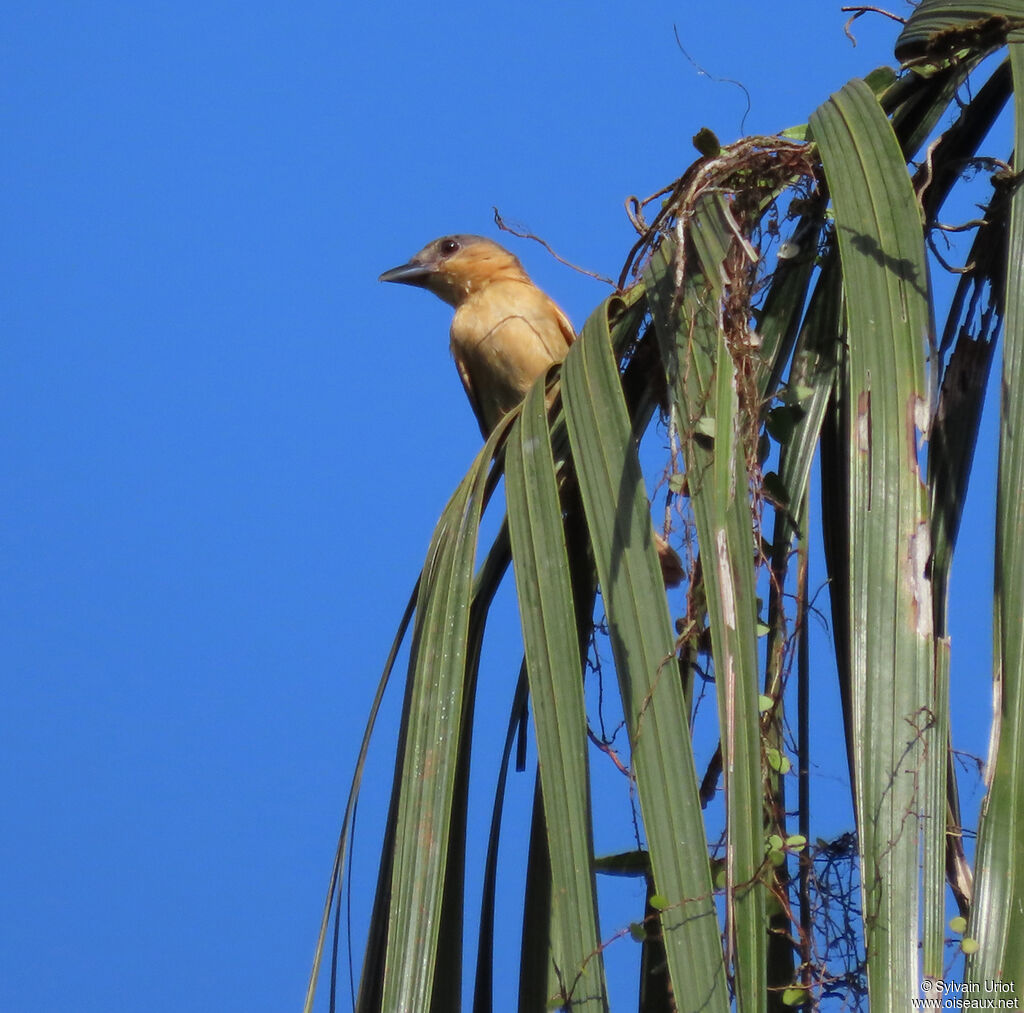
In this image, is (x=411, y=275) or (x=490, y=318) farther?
(x=411, y=275)

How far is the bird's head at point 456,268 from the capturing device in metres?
5.59

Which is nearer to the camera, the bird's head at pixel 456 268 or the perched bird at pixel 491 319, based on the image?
the perched bird at pixel 491 319

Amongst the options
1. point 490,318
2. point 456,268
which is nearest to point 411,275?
point 456,268

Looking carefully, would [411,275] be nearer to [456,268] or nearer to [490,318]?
[456,268]

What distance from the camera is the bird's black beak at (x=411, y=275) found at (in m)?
5.66

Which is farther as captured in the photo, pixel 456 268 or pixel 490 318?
pixel 456 268

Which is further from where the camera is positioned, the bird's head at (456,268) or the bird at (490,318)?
the bird's head at (456,268)

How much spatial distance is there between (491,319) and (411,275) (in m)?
0.65

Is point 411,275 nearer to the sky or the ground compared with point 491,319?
nearer to the sky

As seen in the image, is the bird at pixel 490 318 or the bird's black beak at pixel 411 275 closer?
the bird at pixel 490 318

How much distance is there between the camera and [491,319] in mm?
5180

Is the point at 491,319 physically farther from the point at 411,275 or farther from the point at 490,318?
the point at 411,275

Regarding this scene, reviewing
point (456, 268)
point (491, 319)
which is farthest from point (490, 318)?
point (456, 268)

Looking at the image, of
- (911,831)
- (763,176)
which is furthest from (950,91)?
(911,831)
